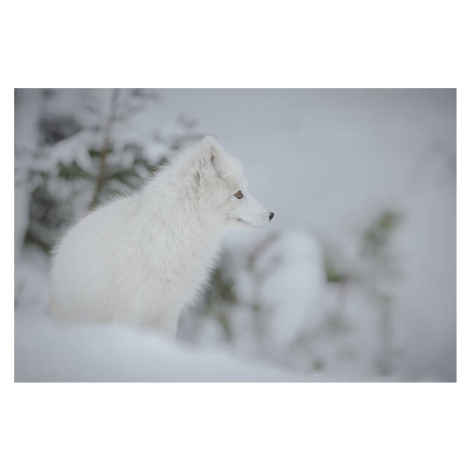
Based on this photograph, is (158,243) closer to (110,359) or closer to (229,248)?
(229,248)

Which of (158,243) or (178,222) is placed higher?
(178,222)

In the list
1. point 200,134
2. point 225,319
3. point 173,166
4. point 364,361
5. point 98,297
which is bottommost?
point 364,361

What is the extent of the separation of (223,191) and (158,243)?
564mm

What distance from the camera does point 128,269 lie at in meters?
3.24

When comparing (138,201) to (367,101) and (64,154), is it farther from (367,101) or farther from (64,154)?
(367,101)

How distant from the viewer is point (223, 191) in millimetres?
3344

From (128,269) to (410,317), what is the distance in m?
2.11

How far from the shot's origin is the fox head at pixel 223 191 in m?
3.30

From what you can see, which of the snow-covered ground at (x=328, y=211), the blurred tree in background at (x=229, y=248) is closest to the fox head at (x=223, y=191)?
the snow-covered ground at (x=328, y=211)

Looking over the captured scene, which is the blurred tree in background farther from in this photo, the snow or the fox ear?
the fox ear

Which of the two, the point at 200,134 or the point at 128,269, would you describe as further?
the point at 200,134

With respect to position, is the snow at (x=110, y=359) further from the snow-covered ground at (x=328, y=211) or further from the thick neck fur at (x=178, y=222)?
the thick neck fur at (x=178, y=222)

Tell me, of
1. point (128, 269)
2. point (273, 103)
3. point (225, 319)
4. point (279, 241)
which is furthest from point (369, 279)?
point (128, 269)

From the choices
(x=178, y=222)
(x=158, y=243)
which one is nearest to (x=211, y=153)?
(x=178, y=222)
